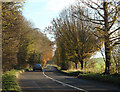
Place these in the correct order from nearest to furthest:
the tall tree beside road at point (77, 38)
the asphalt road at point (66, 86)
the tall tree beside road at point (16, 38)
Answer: the asphalt road at point (66, 86)
the tall tree beside road at point (16, 38)
the tall tree beside road at point (77, 38)

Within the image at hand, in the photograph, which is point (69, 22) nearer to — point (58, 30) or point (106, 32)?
point (58, 30)

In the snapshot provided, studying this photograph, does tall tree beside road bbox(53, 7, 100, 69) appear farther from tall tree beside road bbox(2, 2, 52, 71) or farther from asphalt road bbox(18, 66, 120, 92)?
asphalt road bbox(18, 66, 120, 92)

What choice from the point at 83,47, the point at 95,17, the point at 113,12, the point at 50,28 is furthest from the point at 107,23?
the point at 50,28

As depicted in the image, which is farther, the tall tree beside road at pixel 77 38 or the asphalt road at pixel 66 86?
the tall tree beside road at pixel 77 38

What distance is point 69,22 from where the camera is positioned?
1410 inches

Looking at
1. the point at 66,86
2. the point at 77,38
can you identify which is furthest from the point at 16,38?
the point at 66,86

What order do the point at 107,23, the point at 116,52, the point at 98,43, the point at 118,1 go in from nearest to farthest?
the point at 118,1 < the point at 116,52 < the point at 107,23 < the point at 98,43

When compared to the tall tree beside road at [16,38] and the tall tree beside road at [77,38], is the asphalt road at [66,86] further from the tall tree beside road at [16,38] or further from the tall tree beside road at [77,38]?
the tall tree beside road at [77,38]

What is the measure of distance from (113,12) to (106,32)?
2274mm

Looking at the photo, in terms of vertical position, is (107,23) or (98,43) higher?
(107,23)

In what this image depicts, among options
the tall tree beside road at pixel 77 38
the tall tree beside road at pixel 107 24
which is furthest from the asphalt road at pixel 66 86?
the tall tree beside road at pixel 77 38

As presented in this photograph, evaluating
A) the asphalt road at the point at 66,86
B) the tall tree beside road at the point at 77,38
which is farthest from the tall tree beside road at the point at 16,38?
Answer: the tall tree beside road at the point at 77,38

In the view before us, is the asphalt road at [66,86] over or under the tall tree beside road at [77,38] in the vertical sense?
under

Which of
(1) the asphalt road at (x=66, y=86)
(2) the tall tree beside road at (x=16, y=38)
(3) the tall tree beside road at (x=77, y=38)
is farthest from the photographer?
(3) the tall tree beside road at (x=77, y=38)
